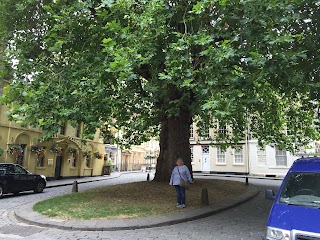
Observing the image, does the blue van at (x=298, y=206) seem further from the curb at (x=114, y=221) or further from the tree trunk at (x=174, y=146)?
the tree trunk at (x=174, y=146)

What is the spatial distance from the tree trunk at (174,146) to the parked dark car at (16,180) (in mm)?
7409

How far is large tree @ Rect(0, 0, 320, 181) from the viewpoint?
705 cm

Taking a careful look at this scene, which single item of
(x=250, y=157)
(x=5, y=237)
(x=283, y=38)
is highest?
(x=283, y=38)

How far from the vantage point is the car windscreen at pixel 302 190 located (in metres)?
5.12

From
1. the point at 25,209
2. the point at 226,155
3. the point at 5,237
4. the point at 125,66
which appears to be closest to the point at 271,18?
the point at 125,66

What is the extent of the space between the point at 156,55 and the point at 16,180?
11349 millimetres

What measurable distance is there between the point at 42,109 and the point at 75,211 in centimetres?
360

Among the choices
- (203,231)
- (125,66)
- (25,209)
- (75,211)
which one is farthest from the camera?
(25,209)

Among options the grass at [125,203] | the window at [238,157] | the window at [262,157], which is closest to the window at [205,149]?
the window at [238,157]

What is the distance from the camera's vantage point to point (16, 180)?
15023mm

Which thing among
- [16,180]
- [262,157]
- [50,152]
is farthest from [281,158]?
[16,180]

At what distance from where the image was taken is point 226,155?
37.1 meters

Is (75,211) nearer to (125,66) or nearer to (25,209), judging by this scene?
(25,209)

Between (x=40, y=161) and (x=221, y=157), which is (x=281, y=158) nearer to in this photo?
(x=221, y=157)
